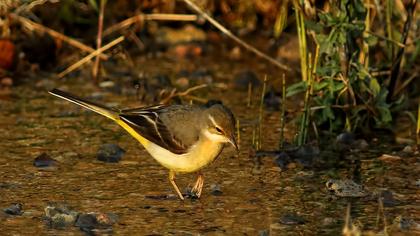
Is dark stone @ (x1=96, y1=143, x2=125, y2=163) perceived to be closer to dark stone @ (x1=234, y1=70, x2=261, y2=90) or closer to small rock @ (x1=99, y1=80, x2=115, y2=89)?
small rock @ (x1=99, y1=80, x2=115, y2=89)

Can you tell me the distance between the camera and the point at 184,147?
279 inches

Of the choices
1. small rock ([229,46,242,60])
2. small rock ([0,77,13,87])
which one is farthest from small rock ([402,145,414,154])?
small rock ([0,77,13,87])

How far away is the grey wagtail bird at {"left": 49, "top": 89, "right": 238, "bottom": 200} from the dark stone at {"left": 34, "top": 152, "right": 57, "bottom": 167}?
79 cm

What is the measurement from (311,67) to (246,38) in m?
4.89

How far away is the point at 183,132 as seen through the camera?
23.6 ft

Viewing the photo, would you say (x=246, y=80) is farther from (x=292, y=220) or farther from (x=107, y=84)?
(x=292, y=220)

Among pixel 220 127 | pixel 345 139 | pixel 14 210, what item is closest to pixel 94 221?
pixel 14 210

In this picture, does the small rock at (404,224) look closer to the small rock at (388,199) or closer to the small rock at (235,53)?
the small rock at (388,199)

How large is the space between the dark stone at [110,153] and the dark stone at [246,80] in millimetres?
3014

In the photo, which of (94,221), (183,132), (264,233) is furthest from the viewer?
(183,132)

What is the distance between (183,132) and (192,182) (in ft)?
2.09

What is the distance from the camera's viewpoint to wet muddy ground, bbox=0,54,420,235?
646 centimetres

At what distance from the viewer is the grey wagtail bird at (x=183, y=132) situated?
7.01 metres

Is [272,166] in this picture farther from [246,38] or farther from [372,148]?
[246,38]
